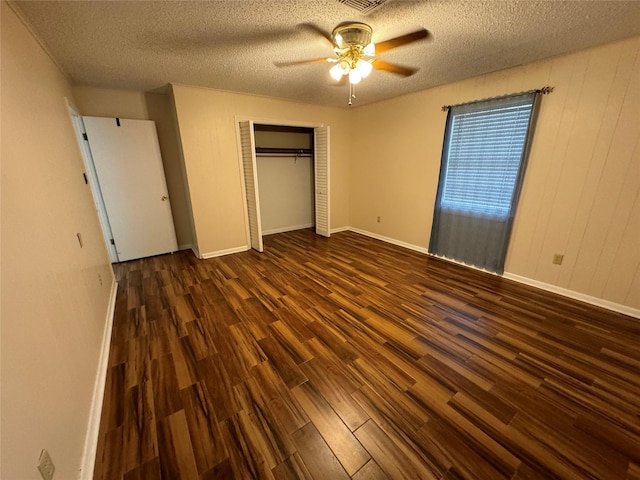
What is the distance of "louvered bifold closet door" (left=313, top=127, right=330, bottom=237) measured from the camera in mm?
4531

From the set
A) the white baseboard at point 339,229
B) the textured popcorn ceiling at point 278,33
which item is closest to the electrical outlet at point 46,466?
the textured popcorn ceiling at point 278,33

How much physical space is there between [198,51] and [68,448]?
9.51 ft

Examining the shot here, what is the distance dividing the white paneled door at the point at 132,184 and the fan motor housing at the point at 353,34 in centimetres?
310

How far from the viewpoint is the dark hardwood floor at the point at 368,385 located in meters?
1.28

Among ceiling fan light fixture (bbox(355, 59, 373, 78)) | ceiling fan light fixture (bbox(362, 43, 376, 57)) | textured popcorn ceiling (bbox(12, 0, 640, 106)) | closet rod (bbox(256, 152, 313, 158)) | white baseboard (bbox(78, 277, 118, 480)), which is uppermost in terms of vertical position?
textured popcorn ceiling (bbox(12, 0, 640, 106))

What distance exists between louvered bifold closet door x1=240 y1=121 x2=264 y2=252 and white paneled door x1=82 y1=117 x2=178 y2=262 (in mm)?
1244

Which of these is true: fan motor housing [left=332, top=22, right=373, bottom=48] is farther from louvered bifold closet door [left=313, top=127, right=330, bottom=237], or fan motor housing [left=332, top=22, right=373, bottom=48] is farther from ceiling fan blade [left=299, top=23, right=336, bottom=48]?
louvered bifold closet door [left=313, top=127, right=330, bottom=237]

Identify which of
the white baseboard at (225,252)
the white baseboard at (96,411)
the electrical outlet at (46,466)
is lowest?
the white baseboard at (96,411)

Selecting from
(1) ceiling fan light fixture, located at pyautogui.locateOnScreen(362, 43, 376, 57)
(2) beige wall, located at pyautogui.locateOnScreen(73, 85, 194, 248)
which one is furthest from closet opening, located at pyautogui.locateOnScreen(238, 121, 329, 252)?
(1) ceiling fan light fixture, located at pyautogui.locateOnScreen(362, 43, 376, 57)

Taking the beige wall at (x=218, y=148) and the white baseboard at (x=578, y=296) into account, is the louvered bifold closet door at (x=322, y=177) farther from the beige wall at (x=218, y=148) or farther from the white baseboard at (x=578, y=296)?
the white baseboard at (x=578, y=296)

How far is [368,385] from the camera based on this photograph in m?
1.70

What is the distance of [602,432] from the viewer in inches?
55.1

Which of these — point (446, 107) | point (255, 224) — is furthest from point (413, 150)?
point (255, 224)

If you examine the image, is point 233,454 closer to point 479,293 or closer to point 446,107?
point 479,293
